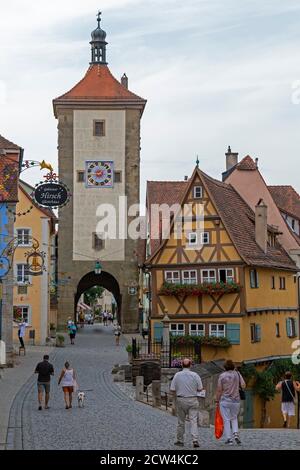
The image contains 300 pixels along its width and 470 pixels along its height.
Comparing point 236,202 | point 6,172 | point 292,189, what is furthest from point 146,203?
point 6,172

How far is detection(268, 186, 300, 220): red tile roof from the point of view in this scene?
184 feet

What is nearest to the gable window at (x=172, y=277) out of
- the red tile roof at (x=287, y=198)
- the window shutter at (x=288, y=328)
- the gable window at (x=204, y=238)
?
the gable window at (x=204, y=238)

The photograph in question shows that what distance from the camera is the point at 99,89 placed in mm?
65438

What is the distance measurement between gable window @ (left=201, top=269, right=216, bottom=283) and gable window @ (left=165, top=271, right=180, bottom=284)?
3.83 ft

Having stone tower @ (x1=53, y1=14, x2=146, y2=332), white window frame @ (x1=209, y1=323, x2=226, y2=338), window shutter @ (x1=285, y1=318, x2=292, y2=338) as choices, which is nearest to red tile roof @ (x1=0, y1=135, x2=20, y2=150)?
white window frame @ (x1=209, y1=323, x2=226, y2=338)

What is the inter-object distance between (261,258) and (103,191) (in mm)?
23743

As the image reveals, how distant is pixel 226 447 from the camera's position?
14.9 m

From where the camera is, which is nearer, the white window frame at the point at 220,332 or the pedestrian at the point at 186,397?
the pedestrian at the point at 186,397

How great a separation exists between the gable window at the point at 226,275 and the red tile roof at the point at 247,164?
12.6 m

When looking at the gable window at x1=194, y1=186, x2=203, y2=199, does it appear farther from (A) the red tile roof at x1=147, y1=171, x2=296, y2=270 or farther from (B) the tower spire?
(B) the tower spire

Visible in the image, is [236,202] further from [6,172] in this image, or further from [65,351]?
[6,172]

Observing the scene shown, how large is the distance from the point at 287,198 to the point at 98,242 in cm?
1351

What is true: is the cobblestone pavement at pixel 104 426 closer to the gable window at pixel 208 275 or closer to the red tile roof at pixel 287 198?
the gable window at pixel 208 275

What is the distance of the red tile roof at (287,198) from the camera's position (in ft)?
184
